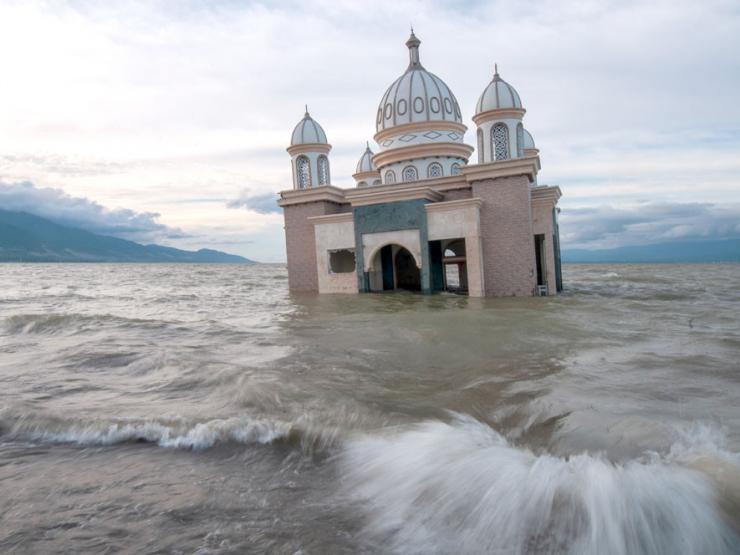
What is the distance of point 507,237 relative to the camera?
51.6 ft

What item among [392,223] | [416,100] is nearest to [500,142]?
[416,100]

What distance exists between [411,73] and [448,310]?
12.0 metres

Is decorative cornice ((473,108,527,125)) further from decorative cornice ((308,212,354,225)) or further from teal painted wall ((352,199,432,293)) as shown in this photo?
decorative cornice ((308,212,354,225))

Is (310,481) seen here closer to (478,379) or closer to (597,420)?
(597,420)

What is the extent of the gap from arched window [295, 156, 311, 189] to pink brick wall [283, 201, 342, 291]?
8.52ft

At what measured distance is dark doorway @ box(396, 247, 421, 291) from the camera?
2091cm

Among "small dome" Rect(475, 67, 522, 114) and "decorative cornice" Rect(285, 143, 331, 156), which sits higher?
"small dome" Rect(475, 67, 522, 114)

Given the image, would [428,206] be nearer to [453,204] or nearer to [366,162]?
[453,204]

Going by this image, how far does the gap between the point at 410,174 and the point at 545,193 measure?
5.37 m

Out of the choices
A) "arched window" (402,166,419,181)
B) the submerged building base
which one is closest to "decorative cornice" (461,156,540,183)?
the submerged building base

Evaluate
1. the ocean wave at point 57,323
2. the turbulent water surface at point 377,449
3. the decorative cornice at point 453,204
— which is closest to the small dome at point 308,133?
the decorative cornice at point 453,204

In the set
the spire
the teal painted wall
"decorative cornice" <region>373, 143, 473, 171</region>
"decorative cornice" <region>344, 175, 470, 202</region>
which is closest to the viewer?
the teal painted wall

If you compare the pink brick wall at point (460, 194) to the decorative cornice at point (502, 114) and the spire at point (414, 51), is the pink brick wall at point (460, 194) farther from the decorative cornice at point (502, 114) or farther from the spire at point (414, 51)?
the spire at point (414, 51)

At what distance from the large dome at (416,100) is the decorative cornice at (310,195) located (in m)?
3.61
